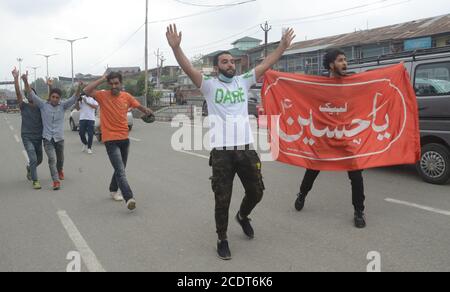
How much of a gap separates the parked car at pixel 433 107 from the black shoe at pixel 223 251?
14.3ft

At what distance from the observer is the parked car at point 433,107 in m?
6.86

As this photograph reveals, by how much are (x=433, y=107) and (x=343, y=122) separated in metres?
2.19

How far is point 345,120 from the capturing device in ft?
19.0

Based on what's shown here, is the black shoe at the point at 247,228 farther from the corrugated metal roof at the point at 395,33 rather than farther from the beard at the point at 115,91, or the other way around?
the corrugated metal roof at the point at 395,33

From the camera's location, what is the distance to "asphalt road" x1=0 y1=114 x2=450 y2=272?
406 cm

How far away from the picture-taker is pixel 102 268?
3.95 metres

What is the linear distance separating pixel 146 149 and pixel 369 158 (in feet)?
27.1

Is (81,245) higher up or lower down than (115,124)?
lower down

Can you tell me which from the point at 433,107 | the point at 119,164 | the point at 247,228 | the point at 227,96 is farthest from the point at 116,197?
the point at 433,107

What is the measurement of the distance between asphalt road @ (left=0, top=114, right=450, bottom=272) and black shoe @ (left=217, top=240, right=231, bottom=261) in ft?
0.29

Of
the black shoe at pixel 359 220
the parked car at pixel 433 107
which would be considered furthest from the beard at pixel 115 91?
the parked car at pixel 433 107

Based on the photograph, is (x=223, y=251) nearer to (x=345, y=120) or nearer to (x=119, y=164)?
(x=119, y=164)
